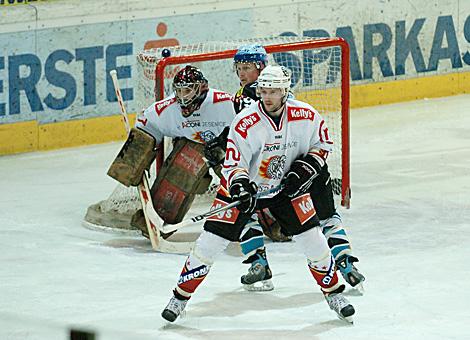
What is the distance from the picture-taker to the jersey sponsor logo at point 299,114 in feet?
18.2

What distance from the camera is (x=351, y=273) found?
239 inches

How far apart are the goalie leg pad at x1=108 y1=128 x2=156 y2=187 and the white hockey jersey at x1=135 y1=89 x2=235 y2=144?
86mm

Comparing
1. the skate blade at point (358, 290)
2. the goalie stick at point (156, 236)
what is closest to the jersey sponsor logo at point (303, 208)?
the skate blade at point (358, 290)

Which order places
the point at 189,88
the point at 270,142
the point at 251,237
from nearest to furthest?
the point at 270,142, the point at 251,237, the point at 189,88

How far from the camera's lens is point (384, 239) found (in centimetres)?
719

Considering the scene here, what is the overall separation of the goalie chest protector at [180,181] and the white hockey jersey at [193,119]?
63 millimetres

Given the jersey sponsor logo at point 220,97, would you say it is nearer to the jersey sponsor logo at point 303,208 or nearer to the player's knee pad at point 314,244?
the jersey sponsor logo at point 303,208

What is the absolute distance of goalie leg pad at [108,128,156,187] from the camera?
6.95 metres

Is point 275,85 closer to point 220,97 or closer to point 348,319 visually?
point 348,319

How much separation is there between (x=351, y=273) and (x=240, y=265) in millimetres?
811

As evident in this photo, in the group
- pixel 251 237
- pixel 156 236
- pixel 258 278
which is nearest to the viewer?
pixel 258 278

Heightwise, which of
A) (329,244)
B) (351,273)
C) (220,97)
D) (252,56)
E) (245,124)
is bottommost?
(351,273)

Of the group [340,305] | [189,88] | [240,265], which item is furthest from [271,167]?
[189,88]

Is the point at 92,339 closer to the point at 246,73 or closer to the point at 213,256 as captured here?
the point at 213,256
